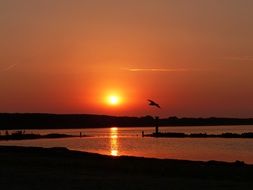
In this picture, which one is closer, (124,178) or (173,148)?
(124,178)

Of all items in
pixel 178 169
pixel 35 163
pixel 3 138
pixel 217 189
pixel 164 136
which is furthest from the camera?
pixel 164 136

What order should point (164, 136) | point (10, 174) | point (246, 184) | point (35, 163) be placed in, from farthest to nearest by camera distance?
point (164, 136)
point (35, 163)
point (10, 174)
point (246, 184)

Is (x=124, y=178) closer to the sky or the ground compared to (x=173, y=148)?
closer to the ground

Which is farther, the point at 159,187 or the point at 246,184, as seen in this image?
the point at 246,184

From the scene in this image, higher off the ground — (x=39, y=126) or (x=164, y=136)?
(x=39, y=126)

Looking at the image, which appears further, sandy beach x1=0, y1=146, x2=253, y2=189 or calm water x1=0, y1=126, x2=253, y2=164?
calm water x1=0, y1=126, x2=253, y2=164

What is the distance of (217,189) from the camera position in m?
17.8

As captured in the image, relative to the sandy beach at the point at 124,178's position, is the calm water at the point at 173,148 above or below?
above

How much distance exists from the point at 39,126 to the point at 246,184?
171m

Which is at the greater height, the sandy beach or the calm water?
the calm water

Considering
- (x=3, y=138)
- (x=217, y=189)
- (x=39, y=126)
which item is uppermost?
(x=39, y=126)

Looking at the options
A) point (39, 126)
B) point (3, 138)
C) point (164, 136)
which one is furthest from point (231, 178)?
point (39, 126)

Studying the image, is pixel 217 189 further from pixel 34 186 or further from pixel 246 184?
pixel 34 186

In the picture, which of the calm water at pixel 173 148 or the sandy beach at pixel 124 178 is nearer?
the sandy beach at pixel 124 178
